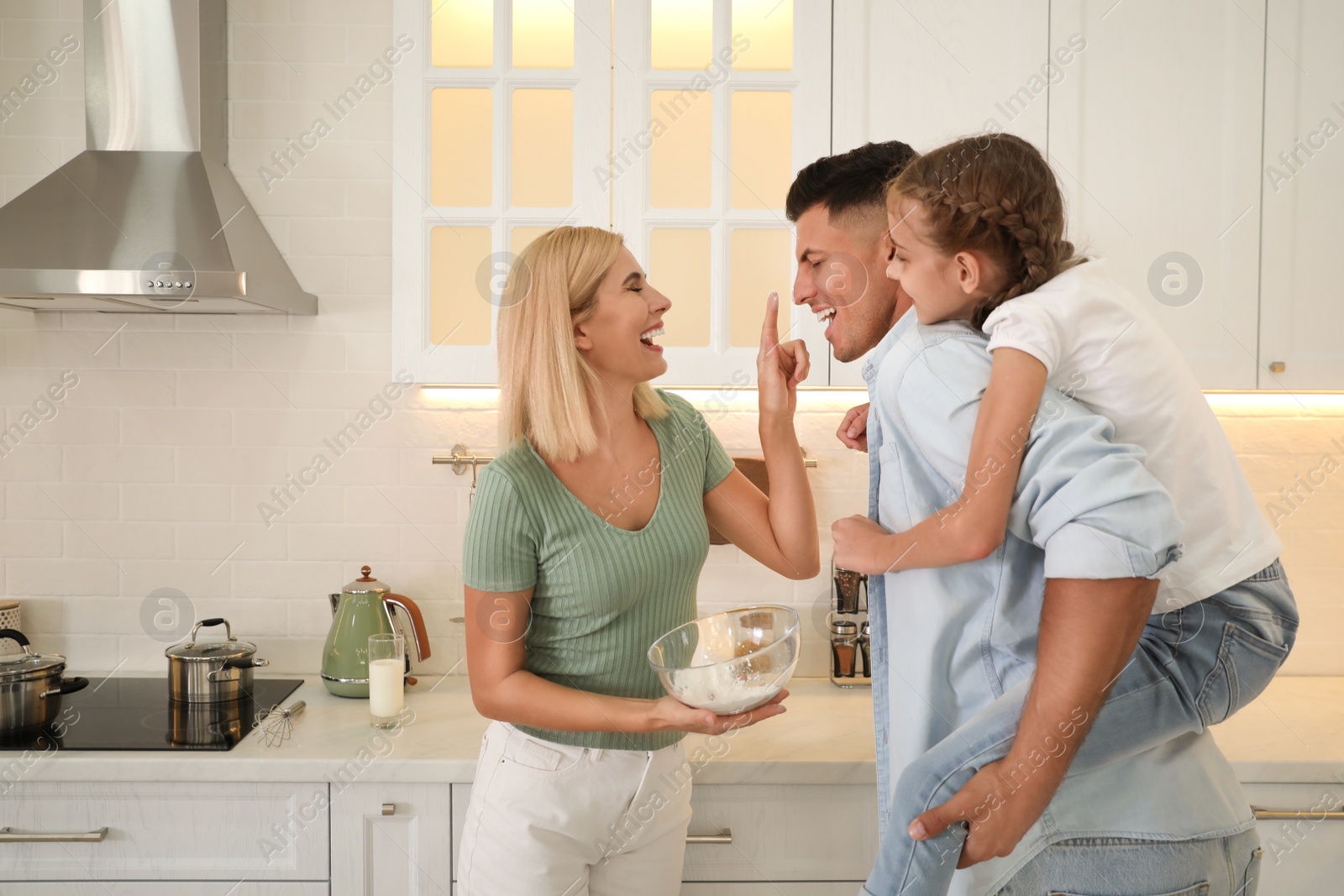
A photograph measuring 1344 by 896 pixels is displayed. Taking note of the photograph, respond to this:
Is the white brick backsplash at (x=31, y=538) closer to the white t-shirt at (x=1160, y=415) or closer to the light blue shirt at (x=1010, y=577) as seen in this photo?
the light blue shirt at (x=1010, y=577)

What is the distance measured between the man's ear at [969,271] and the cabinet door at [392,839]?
1337 mm

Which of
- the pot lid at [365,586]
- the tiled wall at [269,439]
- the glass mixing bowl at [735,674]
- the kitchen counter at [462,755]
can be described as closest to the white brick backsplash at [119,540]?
the tiled wall at [269,439]

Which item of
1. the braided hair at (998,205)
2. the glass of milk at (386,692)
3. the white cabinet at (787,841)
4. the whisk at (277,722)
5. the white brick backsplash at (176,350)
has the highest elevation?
the braided hair at (998,205)

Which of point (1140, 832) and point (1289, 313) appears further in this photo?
point (1289, 313)

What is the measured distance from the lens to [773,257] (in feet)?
6.50

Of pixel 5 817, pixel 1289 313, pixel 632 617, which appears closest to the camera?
pixel 632 617

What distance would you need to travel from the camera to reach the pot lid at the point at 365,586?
2168 millimetres

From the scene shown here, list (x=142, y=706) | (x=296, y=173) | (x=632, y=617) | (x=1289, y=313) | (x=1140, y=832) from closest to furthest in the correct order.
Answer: (x=1140, y=832), (x=632, y=617), (x=1289, y=313), (x=142, y=706), (x=296, y=173)

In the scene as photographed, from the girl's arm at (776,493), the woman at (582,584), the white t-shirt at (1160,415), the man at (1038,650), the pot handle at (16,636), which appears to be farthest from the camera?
the pot handle at (16,636)

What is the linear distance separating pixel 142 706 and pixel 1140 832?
202 centimetres

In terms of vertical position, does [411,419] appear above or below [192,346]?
below

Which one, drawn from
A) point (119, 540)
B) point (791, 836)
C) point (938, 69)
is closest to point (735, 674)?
point (791, 836)

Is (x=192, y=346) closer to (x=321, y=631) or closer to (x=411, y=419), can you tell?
(x=411, y=419)

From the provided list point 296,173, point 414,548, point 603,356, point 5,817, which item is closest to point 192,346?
point 296,173
